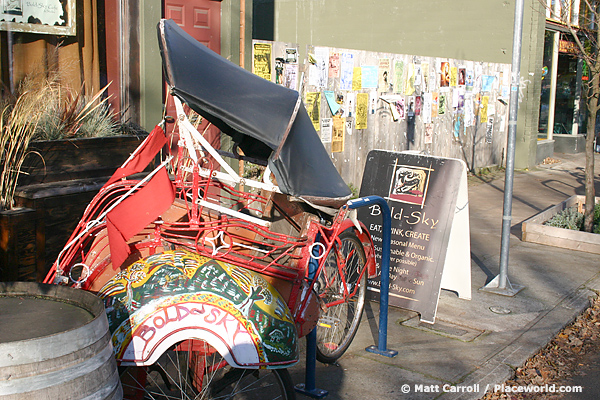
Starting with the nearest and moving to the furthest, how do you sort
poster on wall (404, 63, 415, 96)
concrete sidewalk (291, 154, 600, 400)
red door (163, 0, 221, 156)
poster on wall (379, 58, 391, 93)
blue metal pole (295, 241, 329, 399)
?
blue metal pole (295, 241, 329, 399)
concrete sidewalk (291, 154, 600, 400)
red door (163, 0, 221, 156)
poster on wall (379, 58, 391, 93)
poster on wall (404, 63, 415, 96)

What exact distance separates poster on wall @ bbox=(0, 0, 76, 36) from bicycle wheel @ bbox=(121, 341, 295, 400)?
4.29m

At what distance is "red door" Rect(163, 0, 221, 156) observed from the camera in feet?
25.1

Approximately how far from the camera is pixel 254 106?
330 cm

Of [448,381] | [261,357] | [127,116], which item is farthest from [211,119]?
[127,116]

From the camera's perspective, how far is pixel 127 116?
7133 millimetres

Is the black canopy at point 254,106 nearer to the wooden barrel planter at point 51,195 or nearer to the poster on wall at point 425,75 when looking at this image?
the wooden barrel planter at point 51,195

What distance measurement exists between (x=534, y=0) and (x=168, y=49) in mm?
13663

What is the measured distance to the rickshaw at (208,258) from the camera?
9.30 feet

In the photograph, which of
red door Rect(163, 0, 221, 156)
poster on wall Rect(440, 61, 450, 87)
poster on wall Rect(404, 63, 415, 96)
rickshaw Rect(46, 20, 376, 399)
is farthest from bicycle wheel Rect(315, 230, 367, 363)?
poster on wall Rect(440, 61, 450, 87)

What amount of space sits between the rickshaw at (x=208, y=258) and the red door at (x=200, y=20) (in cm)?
396

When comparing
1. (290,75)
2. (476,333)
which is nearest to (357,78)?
(290,75)

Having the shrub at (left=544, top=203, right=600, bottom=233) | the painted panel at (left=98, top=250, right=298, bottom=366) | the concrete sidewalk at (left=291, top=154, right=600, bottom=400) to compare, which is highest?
the painted panel at (left=98, top=250, right=298, bottom=366)

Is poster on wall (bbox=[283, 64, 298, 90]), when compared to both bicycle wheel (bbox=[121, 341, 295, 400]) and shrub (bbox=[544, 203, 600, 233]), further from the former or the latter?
bicycle wheel (bbox=[121, 341, 295, 400])

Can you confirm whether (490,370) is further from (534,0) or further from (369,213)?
(534,0)
